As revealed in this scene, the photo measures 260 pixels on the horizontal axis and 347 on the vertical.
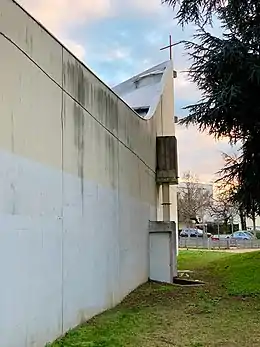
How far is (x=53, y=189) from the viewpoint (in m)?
5.82

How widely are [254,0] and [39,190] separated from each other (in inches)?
246

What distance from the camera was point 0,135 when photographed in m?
4.56

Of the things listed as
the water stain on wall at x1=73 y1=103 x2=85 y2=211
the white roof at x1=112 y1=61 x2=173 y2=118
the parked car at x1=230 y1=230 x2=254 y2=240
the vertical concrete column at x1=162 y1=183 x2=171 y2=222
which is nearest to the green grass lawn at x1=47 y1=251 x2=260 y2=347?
the water stain on wall at x1=73 y1=103 x2=85 y2=211

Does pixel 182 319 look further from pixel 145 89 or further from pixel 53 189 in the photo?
pixel 145 89

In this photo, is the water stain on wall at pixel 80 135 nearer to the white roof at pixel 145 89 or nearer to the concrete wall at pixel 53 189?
the concrete wall at pixel 53 189

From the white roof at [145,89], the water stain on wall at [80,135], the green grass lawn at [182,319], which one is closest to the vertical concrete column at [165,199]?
the white roof at [145,89]

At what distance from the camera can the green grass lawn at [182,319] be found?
5.83 metres

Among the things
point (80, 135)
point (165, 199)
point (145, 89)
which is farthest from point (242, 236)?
point (80, 135)

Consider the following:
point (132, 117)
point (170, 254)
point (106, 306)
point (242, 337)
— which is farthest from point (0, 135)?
point (170, 254)

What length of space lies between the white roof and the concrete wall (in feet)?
21.5

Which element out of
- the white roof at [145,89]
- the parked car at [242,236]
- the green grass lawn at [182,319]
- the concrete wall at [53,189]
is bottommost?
the green grass lawn at [182,319]

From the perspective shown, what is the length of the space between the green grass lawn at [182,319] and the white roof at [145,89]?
635cm

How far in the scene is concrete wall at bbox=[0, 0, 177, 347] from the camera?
15.6 ft

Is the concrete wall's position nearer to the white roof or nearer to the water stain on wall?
the water stain on wall
